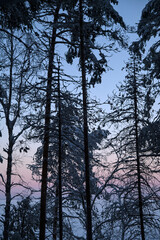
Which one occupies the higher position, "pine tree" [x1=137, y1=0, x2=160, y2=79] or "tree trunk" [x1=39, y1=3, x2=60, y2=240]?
"pine tree" [x1=137, y1=0, x2=160, y2=79]

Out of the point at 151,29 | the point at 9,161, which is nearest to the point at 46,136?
the point at 9,161

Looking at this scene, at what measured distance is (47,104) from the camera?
35.6ft

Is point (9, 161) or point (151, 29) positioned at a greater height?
point (151, 29)

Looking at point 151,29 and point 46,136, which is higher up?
point 151,29

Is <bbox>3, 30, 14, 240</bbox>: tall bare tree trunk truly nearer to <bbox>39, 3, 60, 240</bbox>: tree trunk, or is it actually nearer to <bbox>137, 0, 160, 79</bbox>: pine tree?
<bbox>39, 3, 60, 240</bbox>: tree trunk

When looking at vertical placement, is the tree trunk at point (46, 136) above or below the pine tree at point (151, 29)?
below

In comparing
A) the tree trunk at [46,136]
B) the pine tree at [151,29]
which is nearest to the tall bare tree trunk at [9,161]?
the tree trunk at [46,136]

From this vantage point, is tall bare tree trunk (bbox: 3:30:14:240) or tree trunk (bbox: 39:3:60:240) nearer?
tree trunk (bbox: 39:3:60:240)

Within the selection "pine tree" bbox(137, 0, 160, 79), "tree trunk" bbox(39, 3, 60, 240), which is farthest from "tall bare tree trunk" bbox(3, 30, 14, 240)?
"pine tree" bbox(137, 0, 160, 79)

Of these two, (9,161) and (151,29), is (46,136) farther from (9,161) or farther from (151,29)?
(151,29)

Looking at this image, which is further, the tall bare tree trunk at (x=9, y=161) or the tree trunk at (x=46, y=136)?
the tall bare tree trunk at (x=9, y=161)

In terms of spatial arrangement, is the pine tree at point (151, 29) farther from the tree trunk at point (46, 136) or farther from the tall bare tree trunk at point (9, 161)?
the tall bare tree trunk at point (9, 161)

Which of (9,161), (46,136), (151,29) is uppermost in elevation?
(151,29)

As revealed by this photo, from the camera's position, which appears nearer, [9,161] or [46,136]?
[46,136]
